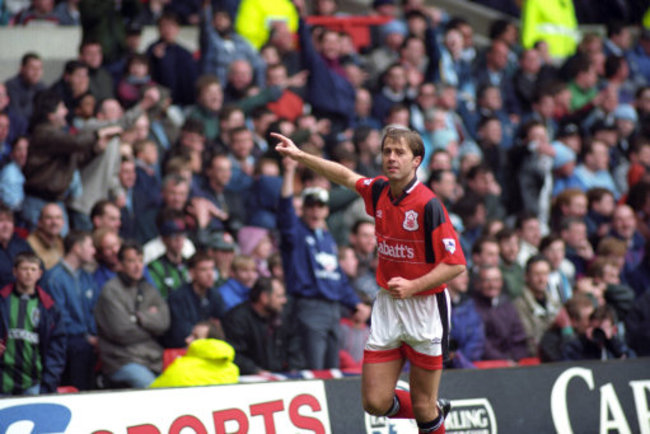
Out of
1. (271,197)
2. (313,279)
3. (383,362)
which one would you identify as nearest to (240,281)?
(313,279)

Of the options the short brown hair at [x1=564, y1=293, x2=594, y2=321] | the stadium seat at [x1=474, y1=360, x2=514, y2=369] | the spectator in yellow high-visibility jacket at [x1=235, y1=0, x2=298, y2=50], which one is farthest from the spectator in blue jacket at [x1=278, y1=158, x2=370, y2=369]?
the spectator in yellow high-visibility jacket at [x1=235, y1=0, x2=298, y2=50]

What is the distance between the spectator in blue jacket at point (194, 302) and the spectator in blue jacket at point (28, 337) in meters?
1.04

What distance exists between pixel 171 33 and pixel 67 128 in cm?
286

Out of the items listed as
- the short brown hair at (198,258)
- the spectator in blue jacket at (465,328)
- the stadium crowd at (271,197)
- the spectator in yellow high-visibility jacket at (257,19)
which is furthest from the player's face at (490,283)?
the spectator in yellow high-visibility jacket at (257,19)

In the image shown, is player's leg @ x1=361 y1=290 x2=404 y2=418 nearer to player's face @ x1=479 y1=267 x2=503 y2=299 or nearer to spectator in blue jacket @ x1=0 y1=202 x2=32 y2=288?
spectator in blue jacket @ x1=0 y1=202 x2=32 y2=288

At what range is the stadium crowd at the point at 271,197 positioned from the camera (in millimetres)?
9172

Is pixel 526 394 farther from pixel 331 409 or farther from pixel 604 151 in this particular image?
pixel 604 151

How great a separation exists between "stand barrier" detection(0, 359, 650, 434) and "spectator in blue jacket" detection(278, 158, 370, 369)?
4.92 ft

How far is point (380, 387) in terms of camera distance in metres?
7.01

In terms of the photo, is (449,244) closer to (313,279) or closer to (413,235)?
(413,235)

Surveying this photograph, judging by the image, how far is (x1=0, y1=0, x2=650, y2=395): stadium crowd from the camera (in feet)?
30.1

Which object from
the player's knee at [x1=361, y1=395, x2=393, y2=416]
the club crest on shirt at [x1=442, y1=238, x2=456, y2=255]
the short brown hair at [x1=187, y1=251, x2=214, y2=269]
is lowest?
the player's knee at [x1=361, y1=395, x2=393, y2=416]

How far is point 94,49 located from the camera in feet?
39.2

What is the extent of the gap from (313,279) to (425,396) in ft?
10.0
